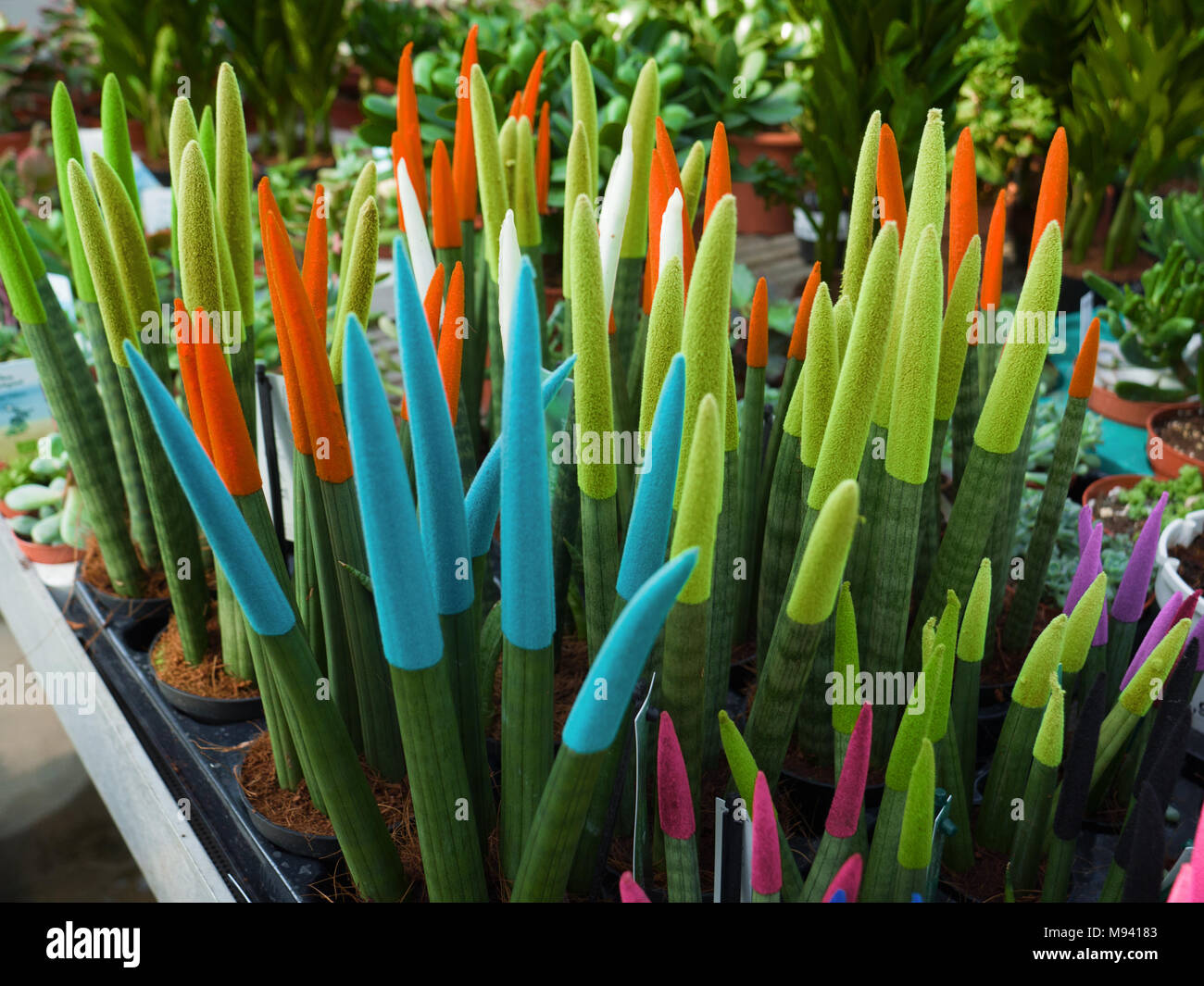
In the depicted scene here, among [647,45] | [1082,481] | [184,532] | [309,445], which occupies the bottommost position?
[1082,481]

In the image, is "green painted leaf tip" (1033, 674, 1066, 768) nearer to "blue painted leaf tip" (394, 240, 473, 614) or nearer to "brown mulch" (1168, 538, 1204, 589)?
"blue painted leaf tip" (394, 240, 473, 614)

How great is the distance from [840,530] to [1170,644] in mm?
240

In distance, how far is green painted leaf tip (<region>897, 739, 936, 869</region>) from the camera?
0.43m

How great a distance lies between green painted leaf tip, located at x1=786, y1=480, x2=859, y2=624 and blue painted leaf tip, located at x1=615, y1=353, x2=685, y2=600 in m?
0.06

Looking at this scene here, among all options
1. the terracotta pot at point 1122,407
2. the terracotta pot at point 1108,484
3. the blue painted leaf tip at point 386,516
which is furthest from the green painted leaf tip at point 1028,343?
the terracotta pot at point 1122,407

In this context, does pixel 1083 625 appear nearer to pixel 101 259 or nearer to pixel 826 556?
pixel 826 556

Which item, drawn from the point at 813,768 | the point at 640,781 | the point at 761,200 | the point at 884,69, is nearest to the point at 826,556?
the point at 640,781

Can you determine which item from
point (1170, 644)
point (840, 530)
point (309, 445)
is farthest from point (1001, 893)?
point (309, 445)

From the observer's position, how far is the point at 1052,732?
502mm

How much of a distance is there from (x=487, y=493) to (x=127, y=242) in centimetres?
27

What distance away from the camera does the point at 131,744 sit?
76 centimetres

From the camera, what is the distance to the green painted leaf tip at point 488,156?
2.35ft

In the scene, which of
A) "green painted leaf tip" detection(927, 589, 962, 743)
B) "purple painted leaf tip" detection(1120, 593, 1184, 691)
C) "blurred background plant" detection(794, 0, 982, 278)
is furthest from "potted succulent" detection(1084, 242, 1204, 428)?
"green painted leaf tip" detection(927, 589, 962, 743)
